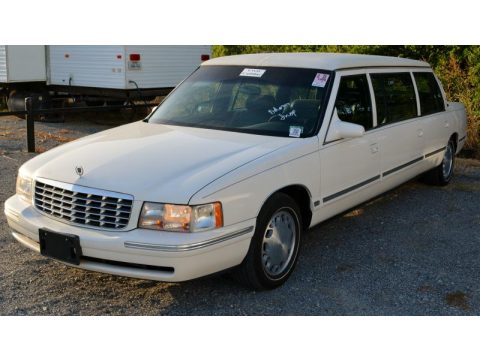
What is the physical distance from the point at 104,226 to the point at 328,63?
8.62 ft

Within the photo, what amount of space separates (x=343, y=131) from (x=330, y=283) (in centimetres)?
128

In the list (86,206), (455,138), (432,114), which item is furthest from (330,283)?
(455,138)

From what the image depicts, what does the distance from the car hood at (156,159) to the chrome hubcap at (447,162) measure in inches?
149

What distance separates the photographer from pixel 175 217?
3883 mm

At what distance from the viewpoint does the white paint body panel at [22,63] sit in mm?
12945

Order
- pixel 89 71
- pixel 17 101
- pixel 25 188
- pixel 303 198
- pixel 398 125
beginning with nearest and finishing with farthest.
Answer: pixel 25 188, pixel 303 198, pixel 398 125, pixel 89 71, pixel 17 101

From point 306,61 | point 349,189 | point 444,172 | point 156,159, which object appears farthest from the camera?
point 444,172

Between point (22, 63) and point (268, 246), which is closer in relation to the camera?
point (268, 246)

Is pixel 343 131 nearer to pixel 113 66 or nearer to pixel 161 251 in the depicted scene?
pixel 161 251

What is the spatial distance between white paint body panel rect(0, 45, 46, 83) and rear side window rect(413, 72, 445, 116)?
9069 millimetres

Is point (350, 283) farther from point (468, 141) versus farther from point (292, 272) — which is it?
point (468, 141)

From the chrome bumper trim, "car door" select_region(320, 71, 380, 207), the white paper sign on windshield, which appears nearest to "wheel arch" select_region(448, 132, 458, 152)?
"car door" select_region(320, 71, 380, 207)

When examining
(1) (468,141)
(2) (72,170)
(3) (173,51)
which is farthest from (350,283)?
(3) (173,51)

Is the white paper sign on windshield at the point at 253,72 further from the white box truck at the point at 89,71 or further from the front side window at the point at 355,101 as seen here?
the white box truck at the point at 89,71
